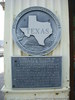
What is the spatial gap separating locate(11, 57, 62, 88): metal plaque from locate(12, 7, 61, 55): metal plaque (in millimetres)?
177

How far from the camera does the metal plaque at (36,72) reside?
3.45 meters

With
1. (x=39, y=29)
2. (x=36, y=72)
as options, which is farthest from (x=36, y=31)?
(x=36, y=72)

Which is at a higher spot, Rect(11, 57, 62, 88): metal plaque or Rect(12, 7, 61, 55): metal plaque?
Rect(12, 7, 61, 55): metal plaque

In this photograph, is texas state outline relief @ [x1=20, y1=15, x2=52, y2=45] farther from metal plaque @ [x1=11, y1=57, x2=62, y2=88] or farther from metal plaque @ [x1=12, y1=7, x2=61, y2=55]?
metal plaque @ [x1=11, y1=57, x2=62, y2=88]

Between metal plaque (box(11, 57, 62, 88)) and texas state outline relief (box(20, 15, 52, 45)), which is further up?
texas state outline relief (box(20, 15, 52, 45))

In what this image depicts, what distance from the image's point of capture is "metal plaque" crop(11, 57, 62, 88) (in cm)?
345

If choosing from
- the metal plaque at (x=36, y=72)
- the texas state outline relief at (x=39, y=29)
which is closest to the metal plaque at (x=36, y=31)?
the texas state outline relief at (x=39, y=29)

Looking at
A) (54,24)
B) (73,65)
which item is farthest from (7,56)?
(73,65)

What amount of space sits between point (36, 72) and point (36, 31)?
741 millimetres

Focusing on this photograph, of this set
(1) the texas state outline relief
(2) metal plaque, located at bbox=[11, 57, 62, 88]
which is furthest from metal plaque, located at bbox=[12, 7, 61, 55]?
(2) metal plaque, located at bbox=[11, 57, 62, 88]

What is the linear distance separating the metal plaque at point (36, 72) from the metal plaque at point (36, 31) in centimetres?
18

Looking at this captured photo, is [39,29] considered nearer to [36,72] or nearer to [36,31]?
[36,31]

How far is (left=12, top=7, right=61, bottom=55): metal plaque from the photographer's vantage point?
11.3 ft

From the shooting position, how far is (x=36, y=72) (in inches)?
136
